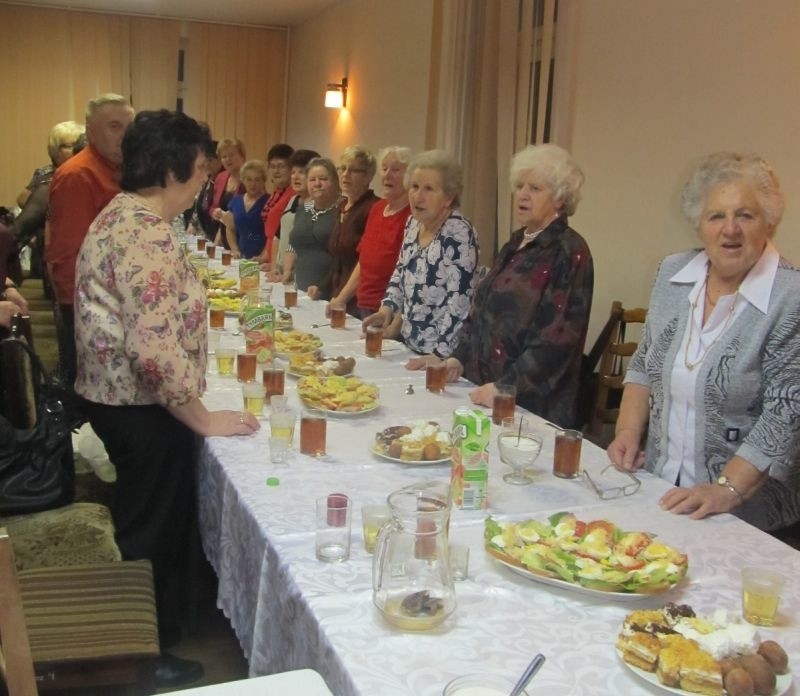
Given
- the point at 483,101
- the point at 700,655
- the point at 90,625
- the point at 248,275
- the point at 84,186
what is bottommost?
the point at 90,625

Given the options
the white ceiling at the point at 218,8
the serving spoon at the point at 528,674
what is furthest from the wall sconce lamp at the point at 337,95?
the serving spoon at the point at 528,674

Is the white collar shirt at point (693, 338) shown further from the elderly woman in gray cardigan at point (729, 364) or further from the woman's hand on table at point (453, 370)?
the woman's hand on table at point (453, 370)

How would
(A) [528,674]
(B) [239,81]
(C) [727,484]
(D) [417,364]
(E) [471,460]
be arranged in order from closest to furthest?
1. (A) [528,674]
2. (E) [471,460]
3. (C) [727,484]
4. (D) [417,364]
5. (B) [239,81]

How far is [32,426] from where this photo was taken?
2.32 metres

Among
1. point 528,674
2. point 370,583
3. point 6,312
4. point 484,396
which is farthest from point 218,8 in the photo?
point 528,674

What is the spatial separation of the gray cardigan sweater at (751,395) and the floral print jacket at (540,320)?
1.77ft

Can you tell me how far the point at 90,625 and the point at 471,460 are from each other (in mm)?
863

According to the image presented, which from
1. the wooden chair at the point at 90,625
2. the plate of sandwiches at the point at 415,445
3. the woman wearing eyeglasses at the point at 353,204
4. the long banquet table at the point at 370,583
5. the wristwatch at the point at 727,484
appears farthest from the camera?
the woman wearing eyeglasses at the point at 353,204

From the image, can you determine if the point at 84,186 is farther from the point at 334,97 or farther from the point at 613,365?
the point at 334,97

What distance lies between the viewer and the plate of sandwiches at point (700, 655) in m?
A: 1.11

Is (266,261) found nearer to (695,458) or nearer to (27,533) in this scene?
(27,533)

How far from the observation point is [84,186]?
141 inches

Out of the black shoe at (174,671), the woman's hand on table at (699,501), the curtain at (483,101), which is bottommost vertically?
the black shoe at (174,671)

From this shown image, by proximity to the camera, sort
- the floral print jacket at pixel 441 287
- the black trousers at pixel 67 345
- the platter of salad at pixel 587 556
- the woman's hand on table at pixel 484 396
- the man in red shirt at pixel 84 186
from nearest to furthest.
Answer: the platter of salad at pixel 587 556, the woman's hand on table at pixel 484 396, the floral print jacket at pixel 441 287, the man in red shirt at pixel 84 186, the black trousers at pixel 67 345
